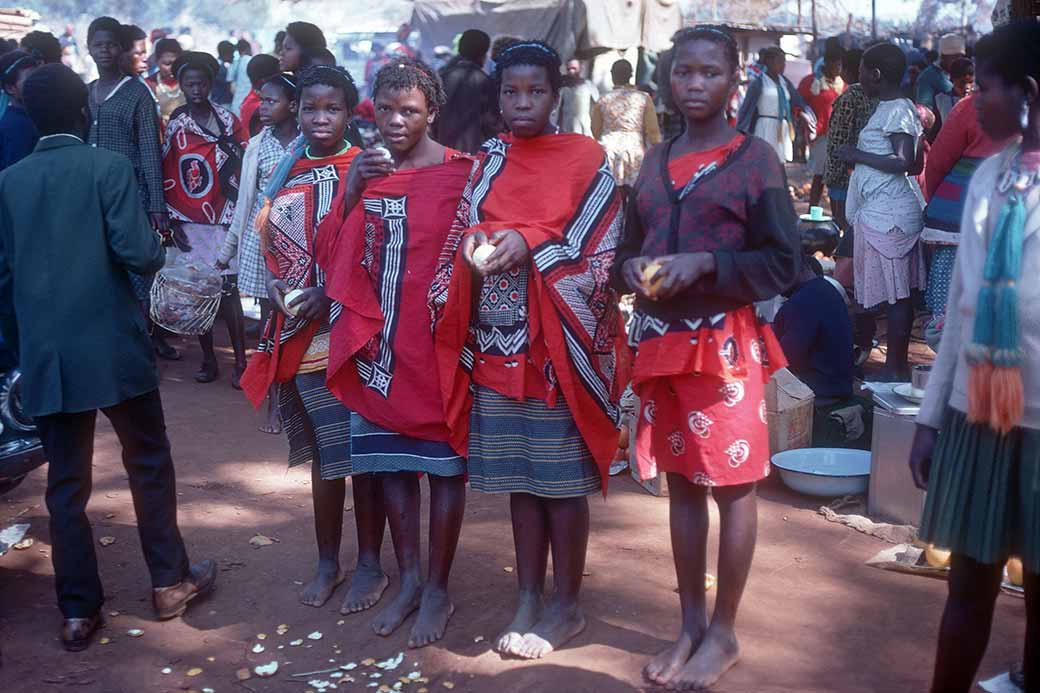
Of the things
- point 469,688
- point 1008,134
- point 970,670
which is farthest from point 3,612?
point 1008,134

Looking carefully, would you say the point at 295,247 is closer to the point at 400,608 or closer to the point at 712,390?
the point at 400,608

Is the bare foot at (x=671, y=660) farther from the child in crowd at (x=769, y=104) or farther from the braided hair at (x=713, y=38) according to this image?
the child in crowd at (x=769, y=104)

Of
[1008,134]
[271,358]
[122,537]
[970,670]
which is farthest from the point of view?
[122,537]

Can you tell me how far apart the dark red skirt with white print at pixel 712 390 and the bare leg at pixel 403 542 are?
104 centimetres

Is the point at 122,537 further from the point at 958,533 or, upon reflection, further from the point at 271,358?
the point at 958,533

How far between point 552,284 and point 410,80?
92 cm

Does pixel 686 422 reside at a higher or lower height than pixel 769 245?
lower

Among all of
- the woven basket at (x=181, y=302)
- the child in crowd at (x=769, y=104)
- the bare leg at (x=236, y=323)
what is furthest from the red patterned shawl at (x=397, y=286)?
the child in crowd at (x=769, y=104)

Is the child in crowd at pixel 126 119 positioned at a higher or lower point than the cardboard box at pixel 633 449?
higher

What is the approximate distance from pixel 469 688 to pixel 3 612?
1.97 metres

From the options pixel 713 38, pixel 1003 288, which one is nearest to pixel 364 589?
pixel 713 38

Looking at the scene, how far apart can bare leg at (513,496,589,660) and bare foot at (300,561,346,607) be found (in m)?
0.92

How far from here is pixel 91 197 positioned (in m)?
3.74

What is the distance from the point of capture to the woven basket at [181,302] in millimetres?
6492
